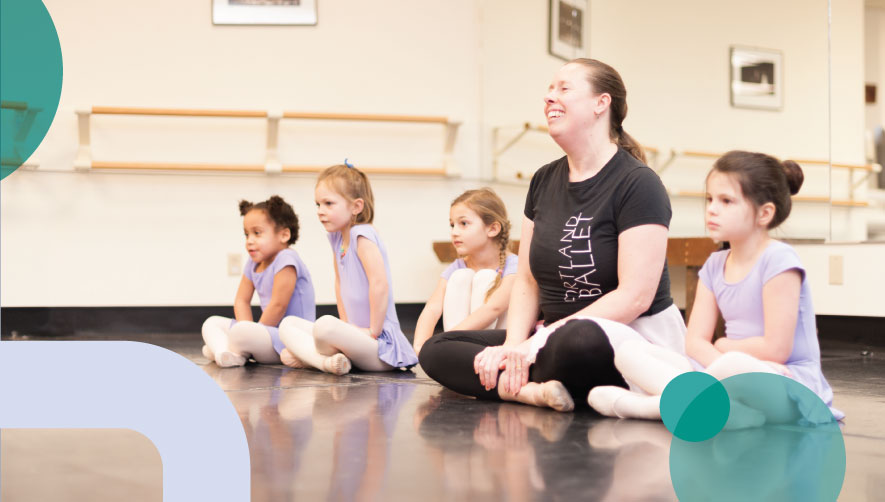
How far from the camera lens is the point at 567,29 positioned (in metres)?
4.51

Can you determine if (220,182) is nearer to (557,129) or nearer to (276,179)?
(276,179)

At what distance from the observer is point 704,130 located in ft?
14.8

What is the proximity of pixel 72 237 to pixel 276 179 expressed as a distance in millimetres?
932

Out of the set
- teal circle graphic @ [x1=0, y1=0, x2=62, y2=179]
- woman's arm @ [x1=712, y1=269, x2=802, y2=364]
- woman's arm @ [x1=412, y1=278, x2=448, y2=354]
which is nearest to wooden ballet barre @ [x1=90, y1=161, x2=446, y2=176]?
woman's arm @ [x1=412, y1=278, x2=448, y2=354]

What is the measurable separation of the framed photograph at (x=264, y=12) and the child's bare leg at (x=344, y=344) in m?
2.26

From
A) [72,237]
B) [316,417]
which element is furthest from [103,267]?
[316,417]

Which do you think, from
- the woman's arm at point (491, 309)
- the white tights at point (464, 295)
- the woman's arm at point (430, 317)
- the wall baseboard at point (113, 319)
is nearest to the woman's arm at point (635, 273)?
the woman's arm at point (491, 309)

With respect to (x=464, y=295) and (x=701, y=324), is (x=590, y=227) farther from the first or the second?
(x=464, y=295)

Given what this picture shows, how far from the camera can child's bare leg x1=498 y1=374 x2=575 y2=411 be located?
1.56 meters

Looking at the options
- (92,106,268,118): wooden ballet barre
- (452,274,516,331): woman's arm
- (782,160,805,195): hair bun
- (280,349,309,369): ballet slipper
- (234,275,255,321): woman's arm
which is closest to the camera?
(782,160,805,195): hair bun

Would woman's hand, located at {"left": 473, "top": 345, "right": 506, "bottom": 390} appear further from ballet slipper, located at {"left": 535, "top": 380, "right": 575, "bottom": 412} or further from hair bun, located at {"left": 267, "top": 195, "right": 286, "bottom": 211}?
hair bun, located at {"left": 267, "top": 195, "right": 286, "bottom": 211}

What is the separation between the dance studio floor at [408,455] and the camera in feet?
3.12

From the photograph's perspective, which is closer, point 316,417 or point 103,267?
point 316,417

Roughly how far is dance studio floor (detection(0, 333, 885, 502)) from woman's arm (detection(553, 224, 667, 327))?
0.19 meters
